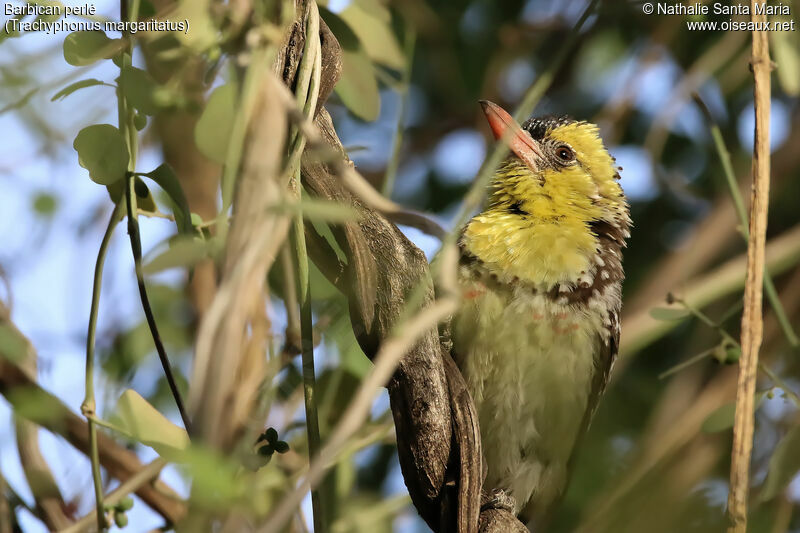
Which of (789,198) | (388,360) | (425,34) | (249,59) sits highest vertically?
(425,34)

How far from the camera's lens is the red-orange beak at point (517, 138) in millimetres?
2529

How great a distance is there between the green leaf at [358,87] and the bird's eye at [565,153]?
101cm

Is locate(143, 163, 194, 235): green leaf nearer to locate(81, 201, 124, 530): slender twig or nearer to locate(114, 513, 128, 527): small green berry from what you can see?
locate(81, 201, 124, 530): slender twig

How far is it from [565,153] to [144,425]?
1698mm

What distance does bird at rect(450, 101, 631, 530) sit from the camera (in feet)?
7.50

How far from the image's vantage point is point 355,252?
1.47 meters

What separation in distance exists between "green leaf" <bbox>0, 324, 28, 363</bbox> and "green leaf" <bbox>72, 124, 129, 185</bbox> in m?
0.51

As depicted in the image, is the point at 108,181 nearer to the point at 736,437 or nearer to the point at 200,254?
the point at 200,254

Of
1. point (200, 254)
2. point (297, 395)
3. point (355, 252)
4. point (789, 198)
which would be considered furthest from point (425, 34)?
point (200, 254)

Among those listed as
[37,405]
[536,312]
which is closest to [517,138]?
[536,312]

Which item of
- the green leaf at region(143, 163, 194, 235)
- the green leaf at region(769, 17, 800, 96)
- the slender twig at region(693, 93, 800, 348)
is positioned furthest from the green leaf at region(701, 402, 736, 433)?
the green leaf at region(143, 163, 194, 235)

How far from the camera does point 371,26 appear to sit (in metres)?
1.99

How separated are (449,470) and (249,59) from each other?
0.77m

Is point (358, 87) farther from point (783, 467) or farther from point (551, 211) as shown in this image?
point (783, 467)
